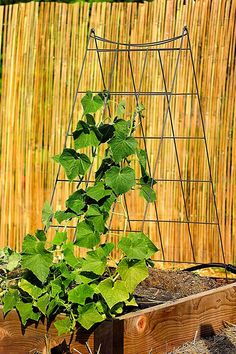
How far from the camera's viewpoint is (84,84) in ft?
23.1

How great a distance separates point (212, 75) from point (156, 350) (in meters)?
2.81

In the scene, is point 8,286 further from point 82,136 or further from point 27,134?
point 27,134

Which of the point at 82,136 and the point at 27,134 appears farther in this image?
the point at 27,134

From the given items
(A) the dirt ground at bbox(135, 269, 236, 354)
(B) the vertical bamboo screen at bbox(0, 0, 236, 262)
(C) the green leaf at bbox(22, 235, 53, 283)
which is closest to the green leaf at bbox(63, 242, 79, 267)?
(C) the green leaf at bbox(22, 235, 53, 283)

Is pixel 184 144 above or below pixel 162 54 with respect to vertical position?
below

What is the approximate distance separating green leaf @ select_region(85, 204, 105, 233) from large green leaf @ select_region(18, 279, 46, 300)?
329mm

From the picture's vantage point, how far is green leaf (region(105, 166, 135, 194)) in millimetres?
4199

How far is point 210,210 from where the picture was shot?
6.68 m

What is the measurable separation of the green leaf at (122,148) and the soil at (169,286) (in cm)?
66

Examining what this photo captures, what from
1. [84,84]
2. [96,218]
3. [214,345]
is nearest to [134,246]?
[96,218]

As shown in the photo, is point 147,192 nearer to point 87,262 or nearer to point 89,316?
point 87,262

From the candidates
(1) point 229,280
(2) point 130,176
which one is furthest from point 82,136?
(1) point 229,280

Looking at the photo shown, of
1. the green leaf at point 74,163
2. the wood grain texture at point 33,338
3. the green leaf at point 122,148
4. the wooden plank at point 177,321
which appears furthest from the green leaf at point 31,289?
the green leaf at point 122,148

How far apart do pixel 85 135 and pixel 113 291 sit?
0.70m
